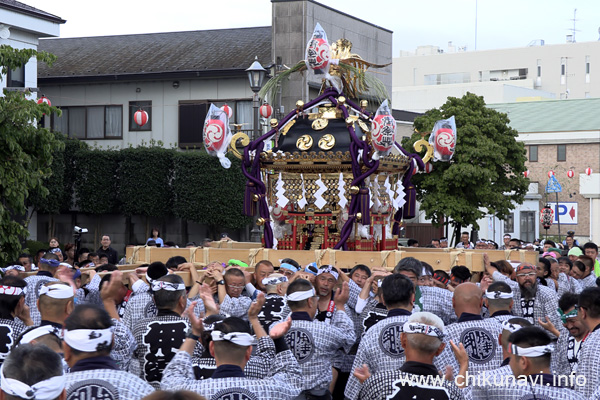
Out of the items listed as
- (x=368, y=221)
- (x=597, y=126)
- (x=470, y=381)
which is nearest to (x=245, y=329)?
(x=470, y=381)

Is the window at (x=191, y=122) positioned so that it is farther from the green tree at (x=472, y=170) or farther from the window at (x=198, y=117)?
the green tree at (x=472, y=170)

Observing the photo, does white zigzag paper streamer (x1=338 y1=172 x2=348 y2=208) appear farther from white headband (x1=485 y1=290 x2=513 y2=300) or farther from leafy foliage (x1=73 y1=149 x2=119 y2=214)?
leafy foliage (x1=73 y1=149 x2=119 y2=214)

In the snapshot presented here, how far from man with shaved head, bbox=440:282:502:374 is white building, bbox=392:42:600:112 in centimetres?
5446

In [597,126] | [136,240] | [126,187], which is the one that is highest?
[597,126]

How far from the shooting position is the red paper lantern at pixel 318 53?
13.2 meters

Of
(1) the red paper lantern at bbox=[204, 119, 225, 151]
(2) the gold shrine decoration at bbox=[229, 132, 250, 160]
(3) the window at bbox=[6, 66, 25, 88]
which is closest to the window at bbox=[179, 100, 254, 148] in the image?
(3) the window at bbox=[6, 66, 25, 88]

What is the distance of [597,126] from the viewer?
149ft

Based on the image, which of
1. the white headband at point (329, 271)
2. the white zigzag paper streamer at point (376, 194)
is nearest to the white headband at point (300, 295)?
the white headband at point (329, 271)

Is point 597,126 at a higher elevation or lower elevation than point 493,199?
higher

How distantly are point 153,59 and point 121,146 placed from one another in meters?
3.17

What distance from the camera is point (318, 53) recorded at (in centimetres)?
1325

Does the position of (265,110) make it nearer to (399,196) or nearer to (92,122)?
(399,196)

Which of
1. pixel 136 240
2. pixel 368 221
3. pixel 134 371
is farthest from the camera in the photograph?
pixel 136 240

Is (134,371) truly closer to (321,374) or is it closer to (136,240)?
(321,374)
